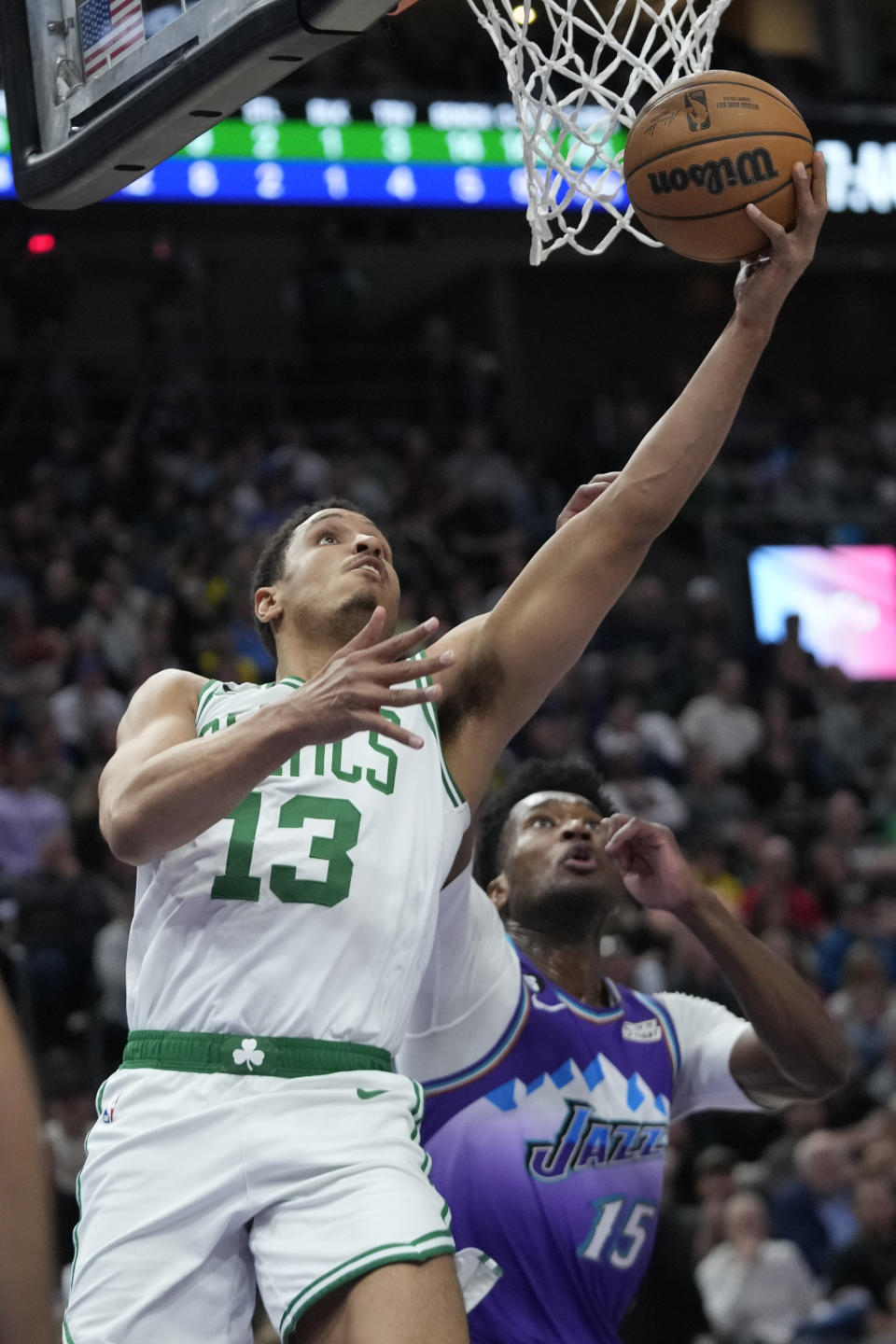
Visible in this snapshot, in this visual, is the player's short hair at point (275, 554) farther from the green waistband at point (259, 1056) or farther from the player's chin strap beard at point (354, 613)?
the green waistband at point (259, 1056)

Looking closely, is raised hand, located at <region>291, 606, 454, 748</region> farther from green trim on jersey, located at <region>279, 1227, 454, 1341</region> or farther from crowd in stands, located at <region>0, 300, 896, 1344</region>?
crowd in stands, located at <region>0, 300, 896, 1344</region>

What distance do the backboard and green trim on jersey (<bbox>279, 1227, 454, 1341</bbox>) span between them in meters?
1.89

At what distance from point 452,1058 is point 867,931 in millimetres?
6252

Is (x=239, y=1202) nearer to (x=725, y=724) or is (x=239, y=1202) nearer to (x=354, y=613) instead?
(x=354, y=613)

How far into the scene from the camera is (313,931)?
114 inches

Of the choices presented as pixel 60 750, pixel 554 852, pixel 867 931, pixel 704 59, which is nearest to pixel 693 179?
pixel 704 59

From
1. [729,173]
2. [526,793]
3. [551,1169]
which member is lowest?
[551,1169]

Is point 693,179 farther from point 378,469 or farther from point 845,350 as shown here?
point 845,350

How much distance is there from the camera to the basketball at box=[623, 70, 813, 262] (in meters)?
3.19

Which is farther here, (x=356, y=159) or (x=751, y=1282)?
(x=356, y=159)

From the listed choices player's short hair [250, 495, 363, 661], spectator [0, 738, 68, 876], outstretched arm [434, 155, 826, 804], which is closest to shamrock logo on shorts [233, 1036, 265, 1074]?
outstretched arm [434, 155, 826, 804]

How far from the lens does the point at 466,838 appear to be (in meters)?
3.36

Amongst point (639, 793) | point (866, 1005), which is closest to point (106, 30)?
point (866, 1005)

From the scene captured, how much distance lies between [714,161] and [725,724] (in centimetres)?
842
